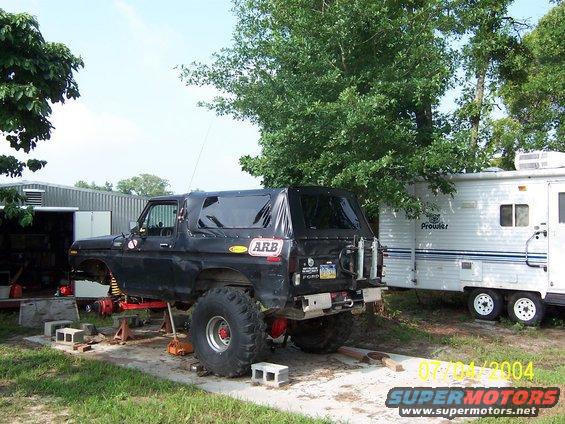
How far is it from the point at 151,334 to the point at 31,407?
367 centimetres

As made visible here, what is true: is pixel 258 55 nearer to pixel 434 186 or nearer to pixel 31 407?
pixel 434 186

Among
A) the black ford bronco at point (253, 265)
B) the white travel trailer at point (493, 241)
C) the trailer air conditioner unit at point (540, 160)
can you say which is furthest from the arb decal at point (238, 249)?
the trailer air conditioner unit at point (540, 160)

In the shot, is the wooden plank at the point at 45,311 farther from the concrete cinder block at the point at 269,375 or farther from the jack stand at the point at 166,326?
the concrete cinder block at the point at 269,375

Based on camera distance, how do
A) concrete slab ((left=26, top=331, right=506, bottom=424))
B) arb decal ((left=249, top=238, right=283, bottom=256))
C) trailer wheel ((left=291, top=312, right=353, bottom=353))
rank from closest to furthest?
concrete slab ((left=26, top=331, right=506, bottom=424))
arb decal ((left=249, top=238, right=283, bottom=256))
trailer wheel ((left=291, top=312, right=353, bottom=353))

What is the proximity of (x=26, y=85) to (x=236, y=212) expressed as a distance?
3146 millimetres

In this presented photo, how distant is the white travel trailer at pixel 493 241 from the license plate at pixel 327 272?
17.0 ft

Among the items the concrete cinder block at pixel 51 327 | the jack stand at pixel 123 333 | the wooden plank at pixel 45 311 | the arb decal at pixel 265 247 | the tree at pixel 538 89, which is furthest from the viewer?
the tree at pixel 538 89

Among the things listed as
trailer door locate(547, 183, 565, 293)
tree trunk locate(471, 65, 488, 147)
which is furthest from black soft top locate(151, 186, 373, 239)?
tree trunk locate(471, 65, 488, 147)

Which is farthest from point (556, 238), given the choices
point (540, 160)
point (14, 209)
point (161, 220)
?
point (14, 209)

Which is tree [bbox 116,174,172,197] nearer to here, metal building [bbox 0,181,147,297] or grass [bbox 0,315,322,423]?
metal building [bbox 0,181,147,297]

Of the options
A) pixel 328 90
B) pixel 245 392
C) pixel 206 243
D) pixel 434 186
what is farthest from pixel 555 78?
pixel 245 392

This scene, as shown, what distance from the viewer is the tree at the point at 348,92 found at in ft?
29.7

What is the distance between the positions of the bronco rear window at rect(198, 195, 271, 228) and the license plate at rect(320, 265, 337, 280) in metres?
0.85

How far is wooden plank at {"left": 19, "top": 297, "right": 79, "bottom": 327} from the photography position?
10.2 m
